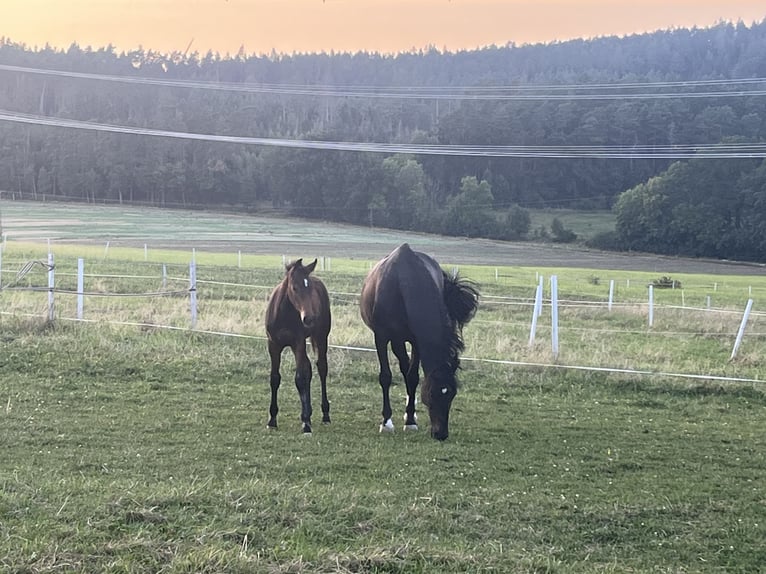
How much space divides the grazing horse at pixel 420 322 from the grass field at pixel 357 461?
445 millimetres

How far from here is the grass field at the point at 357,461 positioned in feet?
12.9

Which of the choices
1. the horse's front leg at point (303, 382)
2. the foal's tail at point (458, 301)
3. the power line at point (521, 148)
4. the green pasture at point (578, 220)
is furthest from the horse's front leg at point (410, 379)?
the green pasture at point (578, 220)

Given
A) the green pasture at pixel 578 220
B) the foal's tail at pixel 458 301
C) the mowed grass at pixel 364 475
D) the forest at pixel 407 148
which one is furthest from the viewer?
the green pasture at pixel 578 220

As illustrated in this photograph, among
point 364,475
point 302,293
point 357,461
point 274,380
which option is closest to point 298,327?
point 302,293

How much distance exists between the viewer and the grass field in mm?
3924

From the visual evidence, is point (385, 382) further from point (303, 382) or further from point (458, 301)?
point (458, 301)

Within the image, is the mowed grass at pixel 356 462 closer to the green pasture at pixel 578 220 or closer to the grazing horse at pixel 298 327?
the grazing horse at pixel 298 327

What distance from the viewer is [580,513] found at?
15.6ft

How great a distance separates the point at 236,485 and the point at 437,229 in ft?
170

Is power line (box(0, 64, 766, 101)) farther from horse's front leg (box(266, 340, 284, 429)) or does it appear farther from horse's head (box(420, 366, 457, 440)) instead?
horse's head (box(420, 366, 457, 440))

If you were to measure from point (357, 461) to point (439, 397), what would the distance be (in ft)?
3.81

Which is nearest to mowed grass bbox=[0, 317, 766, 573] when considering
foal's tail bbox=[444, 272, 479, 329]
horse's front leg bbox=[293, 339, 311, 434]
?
horse's front leg bbox=[293, 339, 311, 434]

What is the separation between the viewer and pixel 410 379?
25.0 feet

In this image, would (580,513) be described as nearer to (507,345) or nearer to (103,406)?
(103,406)
